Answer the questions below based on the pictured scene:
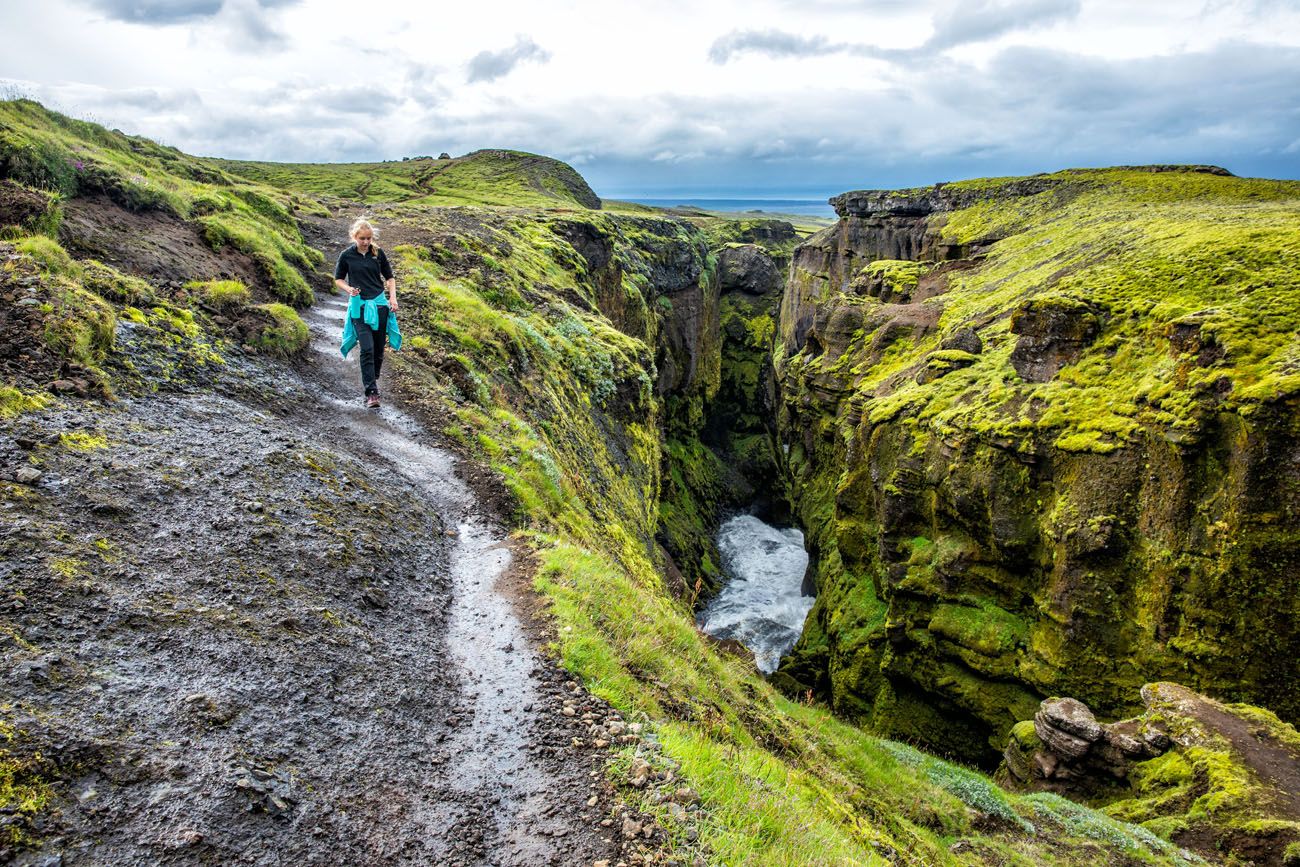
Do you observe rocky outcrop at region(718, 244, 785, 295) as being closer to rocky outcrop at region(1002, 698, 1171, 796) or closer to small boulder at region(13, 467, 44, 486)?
rocky outcrop at region(1002, 698, 1171, 796)

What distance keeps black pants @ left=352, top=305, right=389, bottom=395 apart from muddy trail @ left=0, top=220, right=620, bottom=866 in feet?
10.9

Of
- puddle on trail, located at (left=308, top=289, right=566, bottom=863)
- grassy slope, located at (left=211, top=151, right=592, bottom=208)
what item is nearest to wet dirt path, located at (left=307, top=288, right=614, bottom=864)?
puddle on trail, located at (left=308, top=289, right=566, bottom=863)

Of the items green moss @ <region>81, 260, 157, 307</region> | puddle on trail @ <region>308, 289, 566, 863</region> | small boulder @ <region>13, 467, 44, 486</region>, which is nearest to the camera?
puddle on trail @ <region>308, 289, 566, 863</region>

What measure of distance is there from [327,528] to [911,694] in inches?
921

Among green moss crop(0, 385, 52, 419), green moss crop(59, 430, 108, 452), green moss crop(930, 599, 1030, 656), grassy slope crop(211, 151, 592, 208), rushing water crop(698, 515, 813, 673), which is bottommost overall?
rushing water crop(698, 515, 813, 673)

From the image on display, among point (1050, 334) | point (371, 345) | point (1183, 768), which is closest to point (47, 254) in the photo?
point (371, 345)

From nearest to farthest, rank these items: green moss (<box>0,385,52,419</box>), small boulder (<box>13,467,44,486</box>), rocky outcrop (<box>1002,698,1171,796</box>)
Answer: small boulder (<box>13,467,44,486</box>), green moss (<box>0,385,52,419</box>), rocky outcrop (<box>1002,698,1171,796</box>)

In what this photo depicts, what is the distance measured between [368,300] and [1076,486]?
20.0m

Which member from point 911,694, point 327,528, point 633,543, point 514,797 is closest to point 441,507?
point 327,528

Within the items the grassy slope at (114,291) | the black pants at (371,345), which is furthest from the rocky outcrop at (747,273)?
the black pants at (371,345)

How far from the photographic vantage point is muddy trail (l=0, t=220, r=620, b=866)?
13.7ft

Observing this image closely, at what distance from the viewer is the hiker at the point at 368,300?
11805 millimetres

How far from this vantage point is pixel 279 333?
41.9 feet

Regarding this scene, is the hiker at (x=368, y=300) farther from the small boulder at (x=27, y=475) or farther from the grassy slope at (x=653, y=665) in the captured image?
the small boulder at (x=27, y=475)
